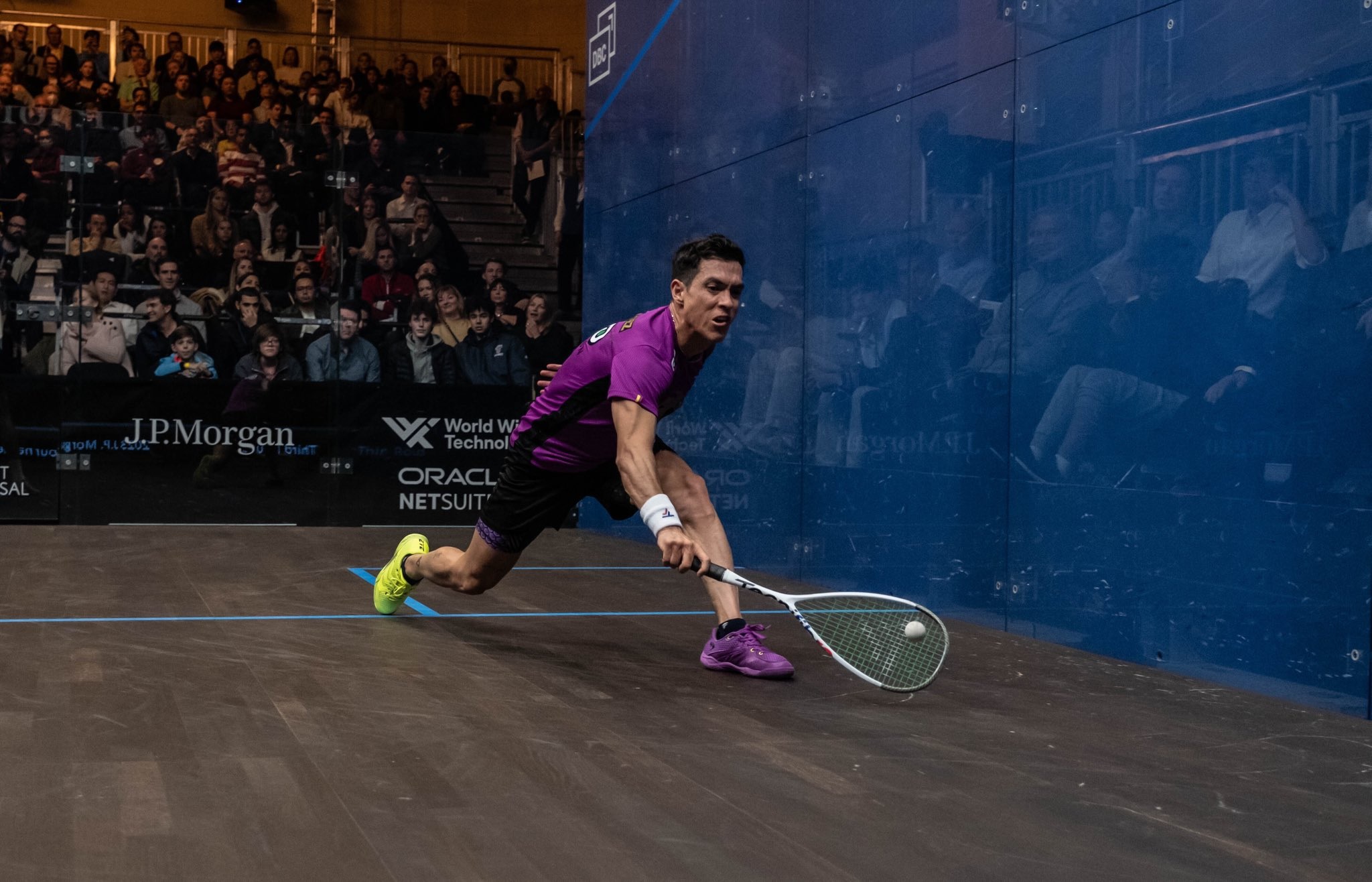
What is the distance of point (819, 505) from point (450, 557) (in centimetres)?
190

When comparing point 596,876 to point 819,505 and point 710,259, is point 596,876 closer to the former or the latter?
point 710,259

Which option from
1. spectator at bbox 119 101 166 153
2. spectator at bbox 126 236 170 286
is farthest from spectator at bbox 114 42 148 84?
spectator at bbox 126 236 170 286

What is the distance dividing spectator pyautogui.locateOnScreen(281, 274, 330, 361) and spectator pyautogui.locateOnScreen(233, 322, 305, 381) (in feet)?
0.18

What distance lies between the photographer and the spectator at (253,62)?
576 inches

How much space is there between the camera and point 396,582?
487 cm

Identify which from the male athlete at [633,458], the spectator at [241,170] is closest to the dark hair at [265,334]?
the spectator at [241,170]

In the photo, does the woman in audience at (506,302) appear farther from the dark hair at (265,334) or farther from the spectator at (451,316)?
the dark hair at (265,334)

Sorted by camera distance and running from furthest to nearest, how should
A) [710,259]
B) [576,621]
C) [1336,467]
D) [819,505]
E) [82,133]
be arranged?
[82,133], [819,505], [576,621], [710,259], [1336,467]

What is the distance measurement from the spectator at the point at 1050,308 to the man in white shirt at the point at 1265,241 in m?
0.54

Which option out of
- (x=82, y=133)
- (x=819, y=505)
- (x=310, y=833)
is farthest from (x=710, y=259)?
(x=82, y=133)

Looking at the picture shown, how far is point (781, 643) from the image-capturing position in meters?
4.50

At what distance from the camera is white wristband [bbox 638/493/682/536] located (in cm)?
336

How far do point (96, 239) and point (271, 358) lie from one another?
1184 mm

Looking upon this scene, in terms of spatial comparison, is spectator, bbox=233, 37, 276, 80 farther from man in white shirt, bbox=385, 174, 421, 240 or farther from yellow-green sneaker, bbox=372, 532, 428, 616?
yellow-green sneaker, bbox=372, 532, 428, 616
